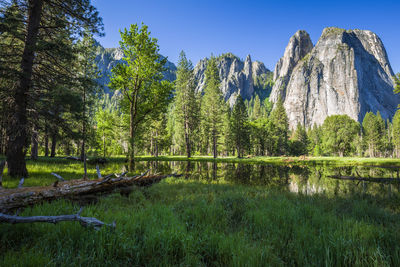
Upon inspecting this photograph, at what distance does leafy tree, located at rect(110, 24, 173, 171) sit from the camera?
1516cm

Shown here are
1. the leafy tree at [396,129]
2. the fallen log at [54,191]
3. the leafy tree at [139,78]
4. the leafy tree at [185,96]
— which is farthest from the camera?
the leafy tree at [396,129]

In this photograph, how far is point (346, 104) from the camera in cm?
12350

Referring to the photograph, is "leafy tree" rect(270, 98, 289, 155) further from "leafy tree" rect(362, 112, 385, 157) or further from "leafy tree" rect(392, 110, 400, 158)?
"leafy tree" rect(392, 110, 400, 158)

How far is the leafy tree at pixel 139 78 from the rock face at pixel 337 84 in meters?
149

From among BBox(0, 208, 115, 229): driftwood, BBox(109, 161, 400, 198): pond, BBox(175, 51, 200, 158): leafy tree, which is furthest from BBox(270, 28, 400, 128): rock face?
BBox(0, 208, 115, 229): driftwood

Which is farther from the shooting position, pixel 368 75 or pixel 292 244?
pixel 368 75

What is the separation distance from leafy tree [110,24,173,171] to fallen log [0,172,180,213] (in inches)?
335

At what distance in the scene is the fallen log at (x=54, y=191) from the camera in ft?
12.5

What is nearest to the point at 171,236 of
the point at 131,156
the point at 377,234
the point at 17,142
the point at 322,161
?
the point at 377,234

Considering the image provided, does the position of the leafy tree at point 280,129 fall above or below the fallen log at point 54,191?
above

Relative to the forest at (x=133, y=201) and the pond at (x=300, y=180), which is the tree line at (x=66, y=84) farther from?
the pond at (x=300, y=180)

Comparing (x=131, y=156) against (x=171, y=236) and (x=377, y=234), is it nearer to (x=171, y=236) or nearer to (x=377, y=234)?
(x=171, y=236)

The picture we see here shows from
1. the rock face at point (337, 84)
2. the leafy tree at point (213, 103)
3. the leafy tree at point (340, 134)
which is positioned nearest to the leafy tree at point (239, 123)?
the leafy tree at point (213, 103)

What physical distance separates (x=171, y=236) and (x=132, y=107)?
14.6 meters
